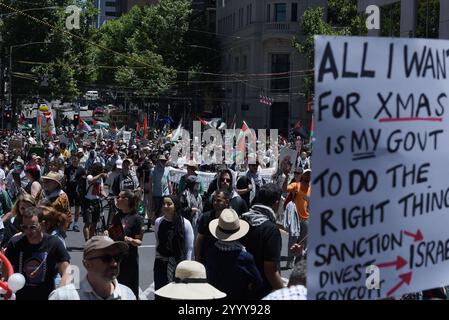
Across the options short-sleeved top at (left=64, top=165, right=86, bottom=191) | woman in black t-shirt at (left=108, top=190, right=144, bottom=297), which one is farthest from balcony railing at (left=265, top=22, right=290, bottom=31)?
woman in black t-shirt at (left=108, top=190, right=144, bottom=297)

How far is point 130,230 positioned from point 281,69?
65.3 metres

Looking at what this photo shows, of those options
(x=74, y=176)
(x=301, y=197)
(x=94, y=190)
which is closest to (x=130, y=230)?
(x=301, y=197)

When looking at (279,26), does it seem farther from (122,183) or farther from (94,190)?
(94,190)

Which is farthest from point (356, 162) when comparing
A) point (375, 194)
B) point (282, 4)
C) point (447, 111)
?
point (282, 4)

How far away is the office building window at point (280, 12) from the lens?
72438 millimetres

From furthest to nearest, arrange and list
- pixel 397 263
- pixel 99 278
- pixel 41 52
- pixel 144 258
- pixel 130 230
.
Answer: pixel 41 52, pixel 144 258, pixel 130 230, pixel 99 278, pixel 397 263

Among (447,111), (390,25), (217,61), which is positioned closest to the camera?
(447,111)

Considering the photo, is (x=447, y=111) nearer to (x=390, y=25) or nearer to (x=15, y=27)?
(x=390, y=25)

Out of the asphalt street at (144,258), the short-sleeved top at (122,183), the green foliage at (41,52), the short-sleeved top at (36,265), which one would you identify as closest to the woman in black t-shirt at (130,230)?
the asphalt street at (144,258)

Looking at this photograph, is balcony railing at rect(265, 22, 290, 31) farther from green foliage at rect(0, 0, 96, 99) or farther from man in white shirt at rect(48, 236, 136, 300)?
man in white shirt at rect(48, 236, 136, 300)

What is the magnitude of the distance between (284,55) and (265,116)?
4981 millimetres

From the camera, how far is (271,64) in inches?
2913
